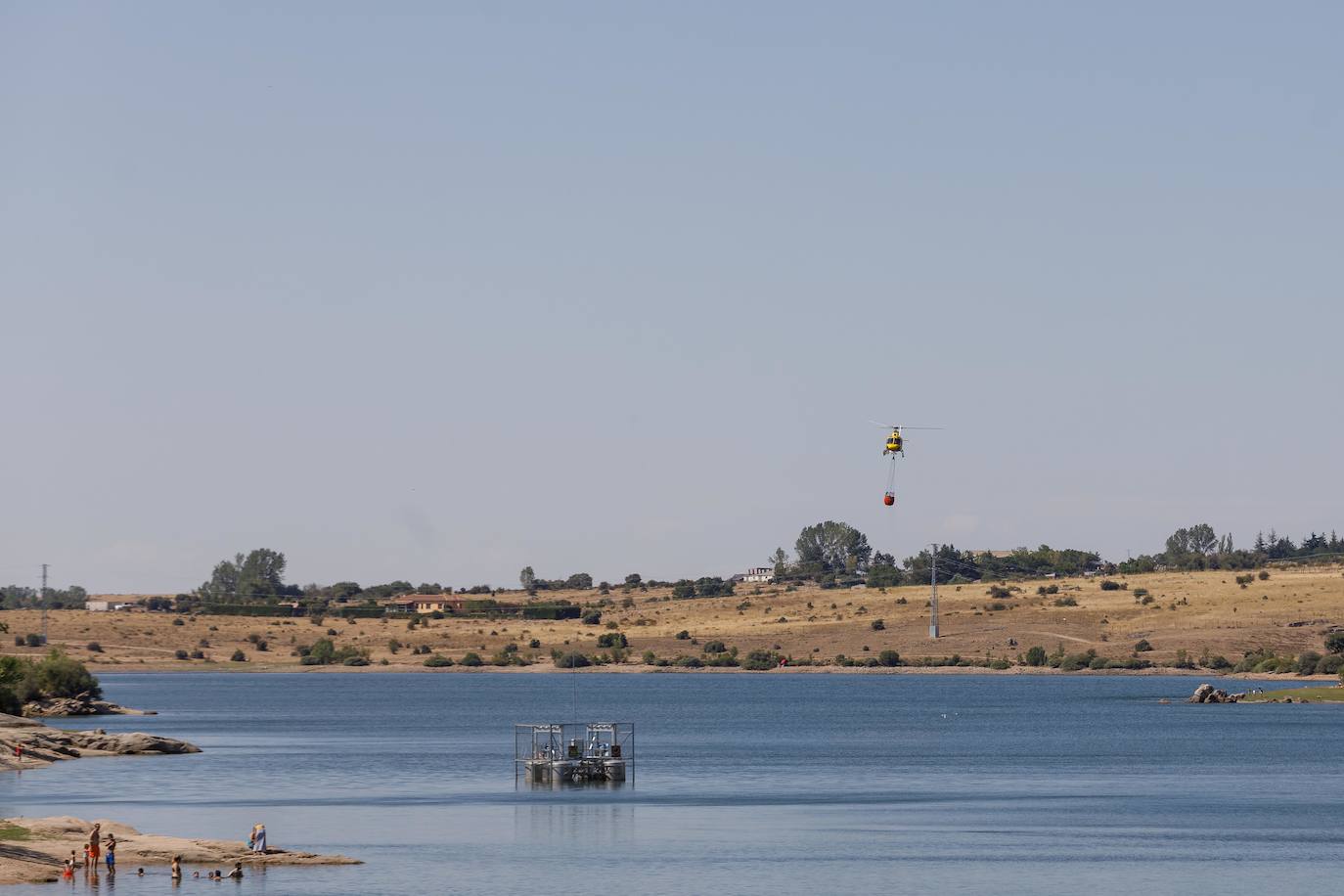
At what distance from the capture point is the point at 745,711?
185m

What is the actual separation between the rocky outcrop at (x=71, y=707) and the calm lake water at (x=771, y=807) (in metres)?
4.14

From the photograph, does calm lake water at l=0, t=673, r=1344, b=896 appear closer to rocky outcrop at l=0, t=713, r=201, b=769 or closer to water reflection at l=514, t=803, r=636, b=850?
water reflection at l=514, t=803, r=636, b=850

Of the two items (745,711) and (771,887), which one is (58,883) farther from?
(745,711)

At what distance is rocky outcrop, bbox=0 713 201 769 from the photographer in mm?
113000

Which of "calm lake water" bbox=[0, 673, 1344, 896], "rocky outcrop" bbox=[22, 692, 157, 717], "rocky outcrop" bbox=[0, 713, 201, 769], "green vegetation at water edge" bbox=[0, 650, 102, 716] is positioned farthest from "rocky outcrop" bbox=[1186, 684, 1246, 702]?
"green vegetation at water edge" bbox=[0, 650, 102, 716]

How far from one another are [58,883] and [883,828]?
36441 mm

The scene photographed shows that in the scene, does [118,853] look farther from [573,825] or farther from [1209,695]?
[1209,695]

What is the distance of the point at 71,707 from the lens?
525 feet

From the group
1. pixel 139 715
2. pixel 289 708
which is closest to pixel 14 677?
pixel 139 715

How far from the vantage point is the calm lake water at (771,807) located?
243 ft

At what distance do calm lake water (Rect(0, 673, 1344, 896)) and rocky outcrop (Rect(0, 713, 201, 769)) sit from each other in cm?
304

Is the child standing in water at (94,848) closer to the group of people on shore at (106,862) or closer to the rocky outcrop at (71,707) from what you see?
the group of people on shore at (106,862)

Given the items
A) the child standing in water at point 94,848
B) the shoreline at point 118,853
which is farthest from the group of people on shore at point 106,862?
the shoreline at point 118,853

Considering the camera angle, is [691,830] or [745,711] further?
[745,711]
